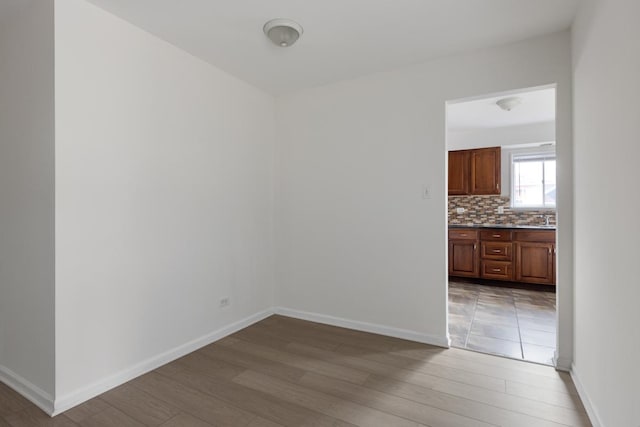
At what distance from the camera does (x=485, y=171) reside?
17.9 feet

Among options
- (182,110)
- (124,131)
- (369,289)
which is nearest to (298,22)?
(182,110)

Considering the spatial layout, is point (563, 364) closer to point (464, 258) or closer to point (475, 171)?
point (464, 258)

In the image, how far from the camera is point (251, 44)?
253cm

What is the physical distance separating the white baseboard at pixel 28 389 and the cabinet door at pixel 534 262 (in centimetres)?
547

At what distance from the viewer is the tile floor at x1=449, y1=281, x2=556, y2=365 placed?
2705 millimetres

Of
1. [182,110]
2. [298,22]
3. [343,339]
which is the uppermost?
[298,22]

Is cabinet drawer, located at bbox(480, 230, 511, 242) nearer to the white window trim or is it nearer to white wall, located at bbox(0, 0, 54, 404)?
the white window trim

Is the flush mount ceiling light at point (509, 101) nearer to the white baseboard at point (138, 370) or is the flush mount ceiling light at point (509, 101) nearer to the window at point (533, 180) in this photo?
the window at point (533, 180)

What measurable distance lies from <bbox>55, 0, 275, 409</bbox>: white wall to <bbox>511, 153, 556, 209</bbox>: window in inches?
186

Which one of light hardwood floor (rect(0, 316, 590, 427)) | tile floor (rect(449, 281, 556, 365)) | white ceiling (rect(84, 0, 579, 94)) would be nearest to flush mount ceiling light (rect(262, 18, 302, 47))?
white ceiling (rect(84, 0, 579, 94))

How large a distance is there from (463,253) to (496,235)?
565 millimetres

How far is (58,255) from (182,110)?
137cm

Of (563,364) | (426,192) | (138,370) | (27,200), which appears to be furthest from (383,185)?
(27,200)

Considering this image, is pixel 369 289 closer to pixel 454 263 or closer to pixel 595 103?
pixel 595 103
